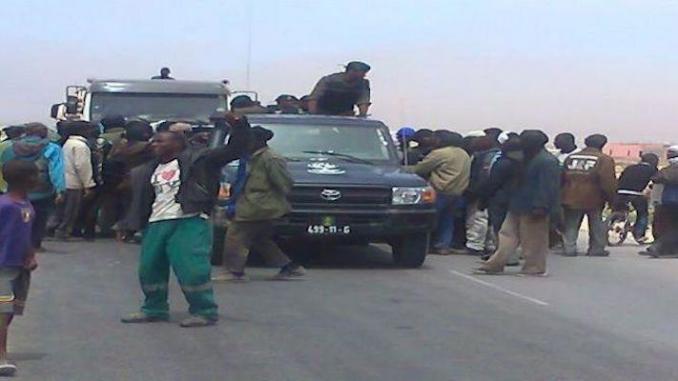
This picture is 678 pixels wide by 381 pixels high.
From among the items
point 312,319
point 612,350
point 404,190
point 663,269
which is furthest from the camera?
point 663,269

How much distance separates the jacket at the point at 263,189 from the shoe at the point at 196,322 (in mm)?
2832

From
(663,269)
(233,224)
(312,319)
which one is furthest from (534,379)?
(663,269)

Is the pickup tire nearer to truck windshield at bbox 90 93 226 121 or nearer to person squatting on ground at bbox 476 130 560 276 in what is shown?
person squatting on ground at bbox 476 130 560 276

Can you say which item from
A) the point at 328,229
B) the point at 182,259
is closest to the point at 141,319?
the point at 182,259

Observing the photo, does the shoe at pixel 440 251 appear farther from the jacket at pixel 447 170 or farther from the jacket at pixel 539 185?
the jacket at pixel 539 185

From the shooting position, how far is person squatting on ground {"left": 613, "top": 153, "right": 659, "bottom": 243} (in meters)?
20.3

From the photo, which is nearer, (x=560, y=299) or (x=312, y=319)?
(x=312, y=319)

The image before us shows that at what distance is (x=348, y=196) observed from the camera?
14305mm

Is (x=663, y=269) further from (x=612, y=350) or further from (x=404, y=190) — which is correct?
(x=612, y=350)

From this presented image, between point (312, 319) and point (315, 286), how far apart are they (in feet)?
7.49

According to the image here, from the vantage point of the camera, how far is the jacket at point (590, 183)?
57.4 feet

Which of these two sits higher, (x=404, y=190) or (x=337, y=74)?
(x=337, y=74)

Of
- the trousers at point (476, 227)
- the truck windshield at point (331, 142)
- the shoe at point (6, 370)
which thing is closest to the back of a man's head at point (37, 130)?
the truck windshield at point (331, 142)

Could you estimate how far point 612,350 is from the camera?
974 cm
